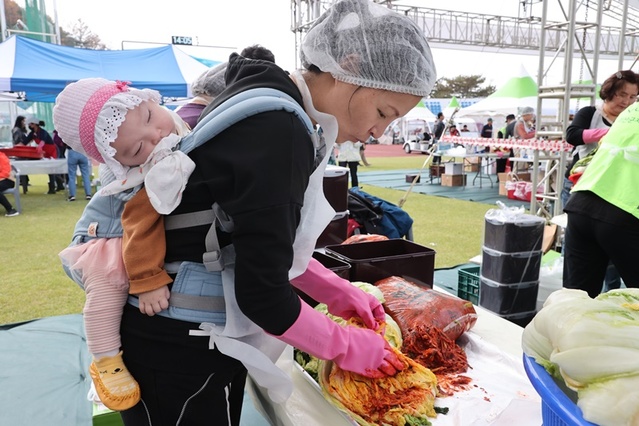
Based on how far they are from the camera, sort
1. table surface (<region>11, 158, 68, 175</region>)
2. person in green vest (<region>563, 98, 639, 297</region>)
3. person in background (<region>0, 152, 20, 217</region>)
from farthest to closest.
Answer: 1. table surface (<region>11, 158, 68, 175</region>)
2. person in background (<region>0, 152, 20, 217</region>)
3. person in green vest (<region>563, 98, 639, 297</region>)

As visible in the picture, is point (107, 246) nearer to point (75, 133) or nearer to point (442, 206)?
point (75, 133)

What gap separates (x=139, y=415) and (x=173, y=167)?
0.68 metres

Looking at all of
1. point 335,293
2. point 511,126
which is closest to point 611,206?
point 335,293

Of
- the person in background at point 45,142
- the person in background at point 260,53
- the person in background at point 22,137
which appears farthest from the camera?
the person in background at point 22,137

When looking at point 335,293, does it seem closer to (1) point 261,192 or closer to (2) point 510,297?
(1) point 261,192

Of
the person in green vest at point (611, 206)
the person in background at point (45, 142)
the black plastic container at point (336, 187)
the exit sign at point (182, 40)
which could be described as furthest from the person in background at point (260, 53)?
the exit sign at point (182, 40)

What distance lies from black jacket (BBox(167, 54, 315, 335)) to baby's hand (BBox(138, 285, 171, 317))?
203 millimetres

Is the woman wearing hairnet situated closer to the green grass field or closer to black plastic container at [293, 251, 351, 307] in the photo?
black plastic container at [293, 251, 351, 307]

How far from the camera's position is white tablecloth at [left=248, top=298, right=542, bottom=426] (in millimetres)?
1287

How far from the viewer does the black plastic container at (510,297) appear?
312 centimetres

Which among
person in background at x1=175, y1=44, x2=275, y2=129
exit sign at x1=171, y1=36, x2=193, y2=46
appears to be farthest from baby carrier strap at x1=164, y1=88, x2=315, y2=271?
exit sign at x1=171, y1=36, x2=193, y2=46

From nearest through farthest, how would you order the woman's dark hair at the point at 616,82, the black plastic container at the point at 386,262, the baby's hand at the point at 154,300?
the baby's hand at the point at 154,300 < the black plastic container at the point at 386,262 < the woman's dark hair at the point at 616,82

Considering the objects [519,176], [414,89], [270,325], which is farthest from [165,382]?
[519,176]

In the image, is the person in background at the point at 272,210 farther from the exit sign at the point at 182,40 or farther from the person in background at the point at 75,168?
the exit sign at the point at 182,40
